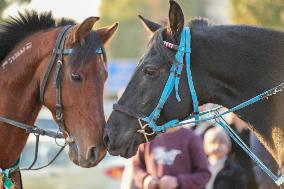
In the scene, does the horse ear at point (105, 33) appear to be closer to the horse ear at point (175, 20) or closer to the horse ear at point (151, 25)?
the horse ear at point (151, 25)

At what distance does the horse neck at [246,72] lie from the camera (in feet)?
18.8

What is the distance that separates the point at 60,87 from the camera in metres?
6.38

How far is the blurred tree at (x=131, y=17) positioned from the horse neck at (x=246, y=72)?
2019 centimetres

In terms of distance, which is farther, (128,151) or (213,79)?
(128,151)

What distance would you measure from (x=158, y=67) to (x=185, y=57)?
0.22 meters

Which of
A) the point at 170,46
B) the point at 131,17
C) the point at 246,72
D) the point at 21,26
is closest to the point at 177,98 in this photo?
the point at 170,46

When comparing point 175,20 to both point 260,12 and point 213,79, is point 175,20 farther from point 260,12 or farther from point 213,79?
point 260,12

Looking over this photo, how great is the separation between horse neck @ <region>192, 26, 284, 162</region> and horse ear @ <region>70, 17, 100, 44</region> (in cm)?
102

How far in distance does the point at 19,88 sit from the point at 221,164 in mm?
3036

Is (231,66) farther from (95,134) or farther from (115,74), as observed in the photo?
(115,74)

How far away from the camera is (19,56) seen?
6523 millimetres

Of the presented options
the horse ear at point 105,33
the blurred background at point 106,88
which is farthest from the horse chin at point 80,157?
the blurred background at point 106,88

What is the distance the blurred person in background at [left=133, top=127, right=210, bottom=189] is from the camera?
7746 mm

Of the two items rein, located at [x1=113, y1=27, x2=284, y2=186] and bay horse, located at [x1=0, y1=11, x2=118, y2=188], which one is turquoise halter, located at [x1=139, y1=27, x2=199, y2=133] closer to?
rein, located at [x1=113, y1=27, x2=284, y2=186]
